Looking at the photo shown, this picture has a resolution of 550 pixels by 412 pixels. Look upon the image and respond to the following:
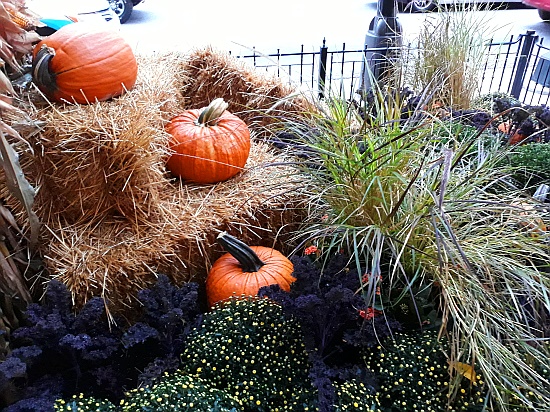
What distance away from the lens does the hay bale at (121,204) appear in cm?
177

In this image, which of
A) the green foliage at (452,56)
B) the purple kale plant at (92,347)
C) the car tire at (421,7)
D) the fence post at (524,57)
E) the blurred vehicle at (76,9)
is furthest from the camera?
the fence post at (524,57)

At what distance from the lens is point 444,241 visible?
141cm

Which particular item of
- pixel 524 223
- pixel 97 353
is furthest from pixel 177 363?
pixel 524 223

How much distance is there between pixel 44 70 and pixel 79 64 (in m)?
0.13

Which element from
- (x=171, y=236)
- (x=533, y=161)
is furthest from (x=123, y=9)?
(x=533, y=161)

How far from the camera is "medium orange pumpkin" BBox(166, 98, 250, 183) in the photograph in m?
2.23

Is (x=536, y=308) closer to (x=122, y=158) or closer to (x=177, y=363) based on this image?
(x=177, y=363)

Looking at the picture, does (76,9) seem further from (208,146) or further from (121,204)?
(121,204)

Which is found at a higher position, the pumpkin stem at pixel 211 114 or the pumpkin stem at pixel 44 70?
the pumpkin stem at pixel 44 70

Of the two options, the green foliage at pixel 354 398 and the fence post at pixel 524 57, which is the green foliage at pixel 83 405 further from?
the fence post at pixel 524 57

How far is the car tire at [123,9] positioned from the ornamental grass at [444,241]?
7.55 metres

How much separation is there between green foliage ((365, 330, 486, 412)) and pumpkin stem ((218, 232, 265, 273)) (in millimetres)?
646

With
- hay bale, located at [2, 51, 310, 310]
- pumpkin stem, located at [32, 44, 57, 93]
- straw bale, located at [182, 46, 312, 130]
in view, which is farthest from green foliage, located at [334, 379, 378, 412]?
straw bale, located at [182, 46, 312, 130]

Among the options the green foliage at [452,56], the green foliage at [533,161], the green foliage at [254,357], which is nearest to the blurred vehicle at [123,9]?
the green foliage at [452,56]
